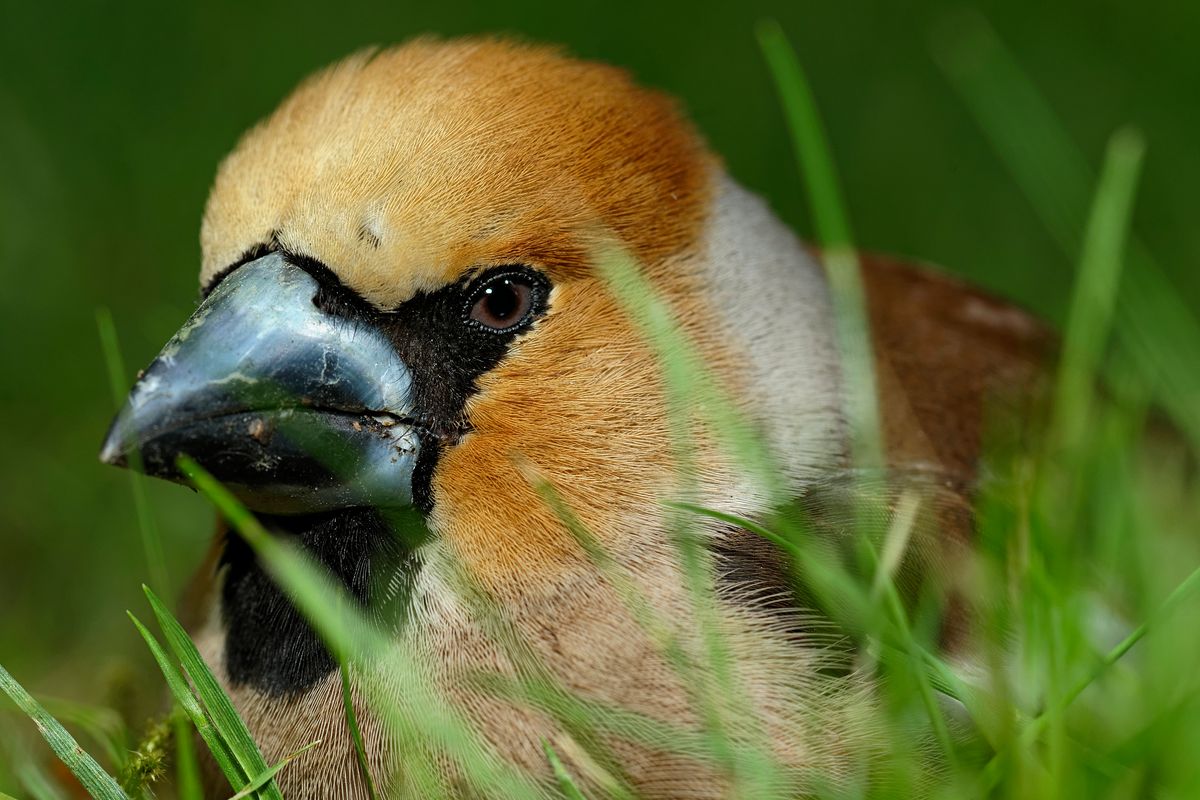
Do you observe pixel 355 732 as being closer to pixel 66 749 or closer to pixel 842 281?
pixel 66 749

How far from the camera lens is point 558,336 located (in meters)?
2.37

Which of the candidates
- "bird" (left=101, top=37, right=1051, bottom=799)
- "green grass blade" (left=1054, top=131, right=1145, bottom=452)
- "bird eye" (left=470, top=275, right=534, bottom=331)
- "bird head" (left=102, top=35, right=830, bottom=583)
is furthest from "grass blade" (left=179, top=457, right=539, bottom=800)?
"green grass blade" (left=1054, top=131, right=1145, bottom=452)

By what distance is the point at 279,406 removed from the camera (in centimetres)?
225

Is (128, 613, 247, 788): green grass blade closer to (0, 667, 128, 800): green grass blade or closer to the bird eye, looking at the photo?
(0, 667, 128, 800): green grass blade

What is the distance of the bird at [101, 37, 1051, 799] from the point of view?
2.22 meters

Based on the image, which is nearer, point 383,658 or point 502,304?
point 383,658

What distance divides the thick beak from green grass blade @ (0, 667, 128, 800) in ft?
1.30

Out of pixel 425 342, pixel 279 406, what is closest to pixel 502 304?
pixel 425 342

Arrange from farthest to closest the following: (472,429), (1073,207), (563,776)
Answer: (1073,207) → (472,429) → (563,776)

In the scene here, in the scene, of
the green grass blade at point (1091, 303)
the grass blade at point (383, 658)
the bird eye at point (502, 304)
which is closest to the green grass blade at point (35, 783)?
the grass blade at point (383, 658)

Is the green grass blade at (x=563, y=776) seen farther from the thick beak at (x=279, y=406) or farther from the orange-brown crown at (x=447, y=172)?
the orange-brown crown at (x=447, y=172)

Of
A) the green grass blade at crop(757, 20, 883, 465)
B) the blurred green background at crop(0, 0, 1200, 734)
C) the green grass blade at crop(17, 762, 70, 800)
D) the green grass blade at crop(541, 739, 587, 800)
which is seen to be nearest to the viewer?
the green grass blade at crop(541, 739, 587, 800)

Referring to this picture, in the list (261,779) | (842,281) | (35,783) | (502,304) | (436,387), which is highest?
(502,304)

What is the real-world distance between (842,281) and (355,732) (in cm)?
144
